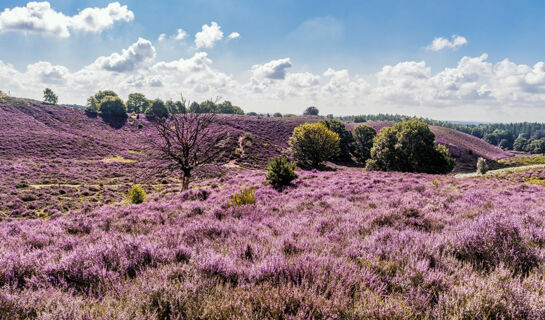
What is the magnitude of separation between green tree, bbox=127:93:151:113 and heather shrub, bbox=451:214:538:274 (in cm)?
13664

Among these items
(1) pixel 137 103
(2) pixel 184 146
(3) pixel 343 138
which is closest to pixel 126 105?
(1) pixel 137 103

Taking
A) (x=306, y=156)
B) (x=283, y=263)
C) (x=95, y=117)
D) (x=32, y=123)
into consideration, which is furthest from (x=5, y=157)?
(x=283, y=263)

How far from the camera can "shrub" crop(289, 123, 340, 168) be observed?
49.5 meters

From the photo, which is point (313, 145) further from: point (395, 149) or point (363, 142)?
point (363, 142)

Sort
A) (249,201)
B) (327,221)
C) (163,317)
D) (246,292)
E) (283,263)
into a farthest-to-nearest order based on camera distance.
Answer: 1. (249,201)
2. (327,221)
3. (283,263)
4. (246,292)
5. (163,317)

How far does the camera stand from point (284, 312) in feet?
7.39

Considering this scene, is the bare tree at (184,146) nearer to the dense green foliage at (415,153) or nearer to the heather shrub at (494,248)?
Result: the heather shrub at (494,248)

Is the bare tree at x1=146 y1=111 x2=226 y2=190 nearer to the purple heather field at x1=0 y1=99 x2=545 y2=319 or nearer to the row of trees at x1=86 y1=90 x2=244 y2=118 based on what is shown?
the purple heather field at x1=0 y1=99 x2=545 y2=319

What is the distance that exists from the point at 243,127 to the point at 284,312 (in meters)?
70.8

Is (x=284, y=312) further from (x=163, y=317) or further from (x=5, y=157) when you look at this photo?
(x=5, y=157)

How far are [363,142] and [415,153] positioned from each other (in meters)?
27.9

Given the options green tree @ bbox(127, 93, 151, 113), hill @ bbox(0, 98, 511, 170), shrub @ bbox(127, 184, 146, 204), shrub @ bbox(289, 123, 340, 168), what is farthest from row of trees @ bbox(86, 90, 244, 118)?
A: shrub @ bbox(127, 184, 146, 204)

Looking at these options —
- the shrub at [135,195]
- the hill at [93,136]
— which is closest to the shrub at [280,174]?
the shrub at [135,195]

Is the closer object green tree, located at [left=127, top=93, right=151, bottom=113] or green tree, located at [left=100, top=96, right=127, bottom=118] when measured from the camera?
green tree, located at [left=100, top=96, right=127, bottom=118]
